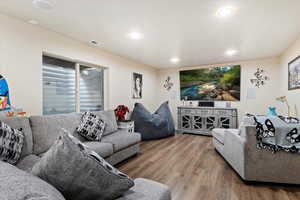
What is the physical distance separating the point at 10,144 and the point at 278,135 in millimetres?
3078

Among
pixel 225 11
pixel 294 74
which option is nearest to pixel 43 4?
pixel 225 11

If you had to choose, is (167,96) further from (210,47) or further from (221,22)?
(221,22)

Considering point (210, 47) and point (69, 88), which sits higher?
point (210, 47)

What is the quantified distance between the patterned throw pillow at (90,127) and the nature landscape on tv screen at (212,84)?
3541mm

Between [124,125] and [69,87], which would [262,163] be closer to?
[124,125]

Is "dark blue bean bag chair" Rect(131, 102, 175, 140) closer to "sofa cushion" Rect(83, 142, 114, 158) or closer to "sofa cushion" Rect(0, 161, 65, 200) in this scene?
"sofa cushion" Rect(83, 142, 114, 158)

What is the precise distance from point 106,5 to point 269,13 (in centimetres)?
→ 218

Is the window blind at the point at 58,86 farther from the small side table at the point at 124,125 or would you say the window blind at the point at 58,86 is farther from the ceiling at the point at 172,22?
the small side table at the point at 124,125

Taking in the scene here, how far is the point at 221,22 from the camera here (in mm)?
2242

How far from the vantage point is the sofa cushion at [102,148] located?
6.73 feet

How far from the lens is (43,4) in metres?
1.82

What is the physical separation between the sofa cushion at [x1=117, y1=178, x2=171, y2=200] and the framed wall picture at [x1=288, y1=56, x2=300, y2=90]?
333 centimetres

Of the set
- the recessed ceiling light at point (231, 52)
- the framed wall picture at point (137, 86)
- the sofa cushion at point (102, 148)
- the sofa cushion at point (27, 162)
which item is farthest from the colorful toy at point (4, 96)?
the recessed ceiling light at point (231, 52)

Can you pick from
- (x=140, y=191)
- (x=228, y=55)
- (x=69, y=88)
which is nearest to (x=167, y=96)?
(x=228, y=55)
